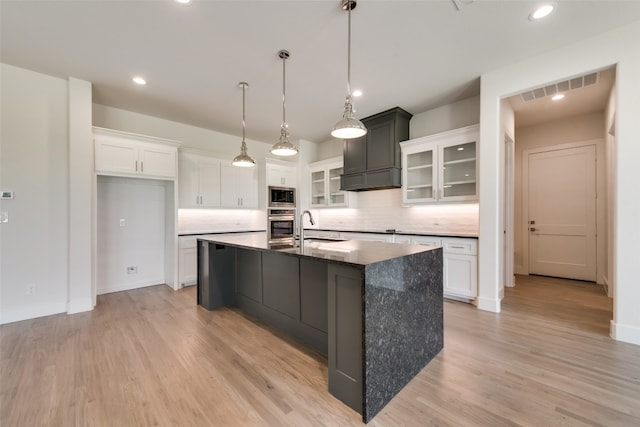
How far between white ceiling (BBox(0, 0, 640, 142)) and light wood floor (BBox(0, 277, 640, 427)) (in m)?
2.85

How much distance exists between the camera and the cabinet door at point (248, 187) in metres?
5.34

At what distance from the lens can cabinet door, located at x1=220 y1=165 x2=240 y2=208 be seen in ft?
16.7

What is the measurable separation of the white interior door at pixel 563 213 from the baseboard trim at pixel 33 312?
746 cm

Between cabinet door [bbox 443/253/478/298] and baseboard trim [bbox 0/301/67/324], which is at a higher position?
cabinet door [bbox 443/253/478/298]

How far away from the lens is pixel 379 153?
4.52 metres

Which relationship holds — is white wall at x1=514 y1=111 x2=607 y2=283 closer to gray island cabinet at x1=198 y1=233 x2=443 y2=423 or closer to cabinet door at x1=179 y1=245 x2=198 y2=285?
gray island cabinet at x1=198 y1=233 x2=443 y2=423

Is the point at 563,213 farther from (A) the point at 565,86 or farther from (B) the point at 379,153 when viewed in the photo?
(B) the point at 379,153

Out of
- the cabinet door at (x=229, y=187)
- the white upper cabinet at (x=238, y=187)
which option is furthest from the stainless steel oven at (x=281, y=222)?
the cabinet door at (x=229, y=187)

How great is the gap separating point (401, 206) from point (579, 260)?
321 cm

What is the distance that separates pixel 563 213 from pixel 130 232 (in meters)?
7.47

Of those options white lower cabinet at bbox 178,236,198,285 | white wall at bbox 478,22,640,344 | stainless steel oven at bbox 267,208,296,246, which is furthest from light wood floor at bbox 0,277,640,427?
stainless steel oven at bbox 267,208,296,246

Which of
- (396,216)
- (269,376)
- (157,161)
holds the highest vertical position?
(157,161)

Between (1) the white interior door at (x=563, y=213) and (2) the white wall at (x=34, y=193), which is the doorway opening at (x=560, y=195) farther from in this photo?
(2) the white wall at (x=34, y=193)

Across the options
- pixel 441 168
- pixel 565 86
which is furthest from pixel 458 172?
pixel 565 86
